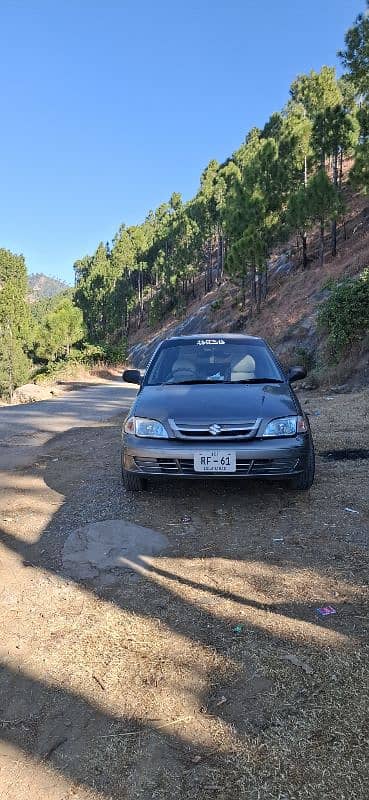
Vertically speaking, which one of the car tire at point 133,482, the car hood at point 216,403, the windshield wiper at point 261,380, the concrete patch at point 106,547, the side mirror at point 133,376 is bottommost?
the concrete patch at point 106,547

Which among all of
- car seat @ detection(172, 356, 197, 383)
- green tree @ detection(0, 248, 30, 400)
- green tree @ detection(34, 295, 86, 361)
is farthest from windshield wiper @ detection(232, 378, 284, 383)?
green tree @ detection(0, 248, 30, 400)

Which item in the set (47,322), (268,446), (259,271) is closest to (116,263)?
(47,322)

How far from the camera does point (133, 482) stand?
430 centimetres

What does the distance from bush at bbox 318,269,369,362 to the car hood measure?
10.9m

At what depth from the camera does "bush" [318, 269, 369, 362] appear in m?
14.5

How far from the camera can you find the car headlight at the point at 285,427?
3920 mm

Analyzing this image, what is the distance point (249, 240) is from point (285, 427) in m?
30.9

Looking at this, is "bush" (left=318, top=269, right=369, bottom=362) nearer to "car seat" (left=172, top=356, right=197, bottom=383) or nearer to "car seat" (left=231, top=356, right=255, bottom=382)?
"car seat" (left=231, top=356, right=255, bottom=382)

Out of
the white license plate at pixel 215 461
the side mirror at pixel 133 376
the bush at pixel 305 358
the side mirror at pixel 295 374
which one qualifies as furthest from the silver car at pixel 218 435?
the bush at pixel 305 358

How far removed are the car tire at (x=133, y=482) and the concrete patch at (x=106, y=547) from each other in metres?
0.50

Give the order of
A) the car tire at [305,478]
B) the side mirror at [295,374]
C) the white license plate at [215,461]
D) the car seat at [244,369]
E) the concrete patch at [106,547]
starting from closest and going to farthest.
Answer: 1. the concrete patch at [106,547]
2. the white license plate at [215,461]
3. the car tire at [305,478]
4. the car seat at [244,369]
5. the side mirror at [295,374]

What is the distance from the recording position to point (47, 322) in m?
48.2

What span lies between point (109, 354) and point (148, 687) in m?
40.6

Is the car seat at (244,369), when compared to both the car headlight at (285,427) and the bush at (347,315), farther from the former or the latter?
the bush at (347,315)
